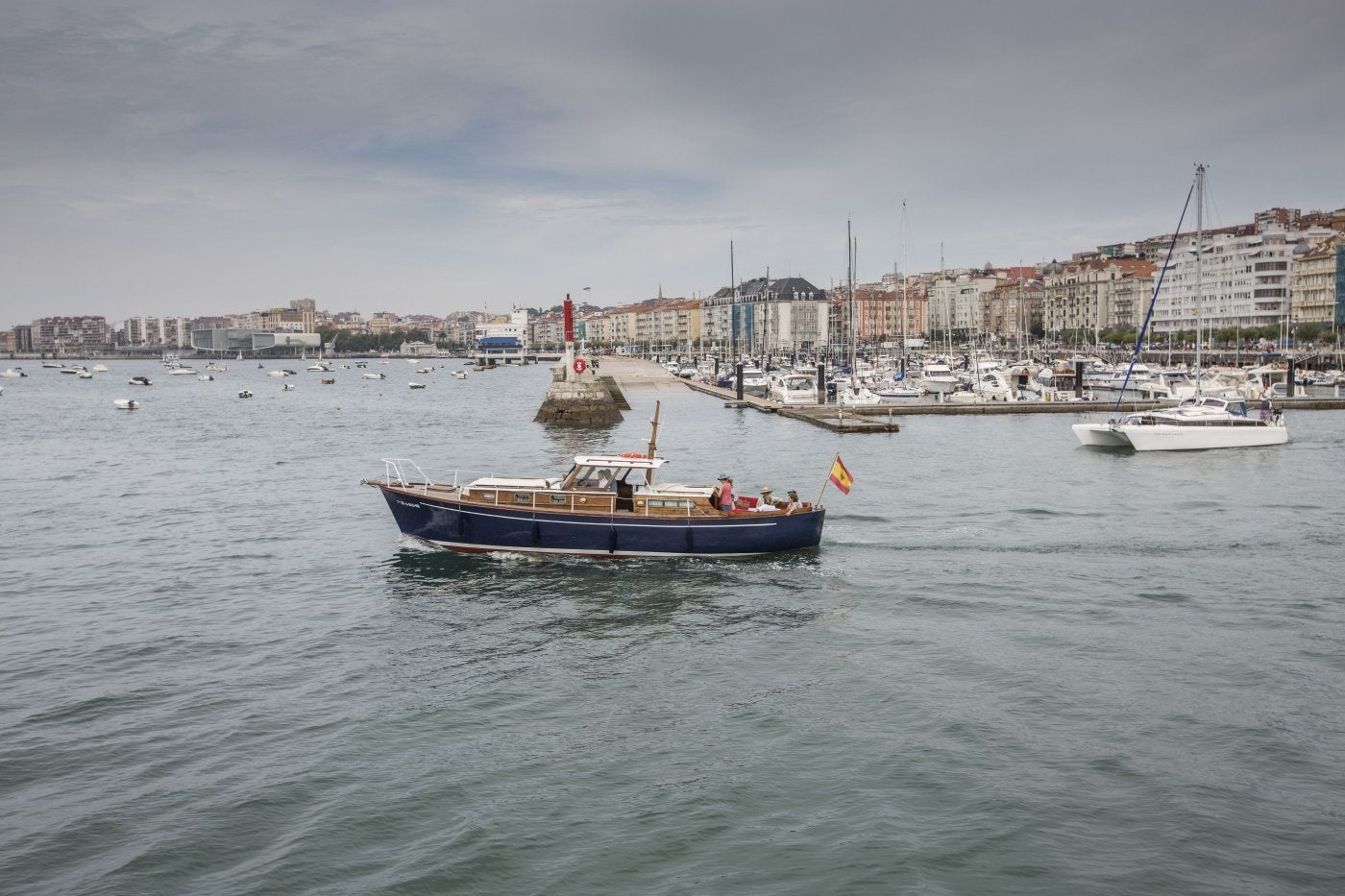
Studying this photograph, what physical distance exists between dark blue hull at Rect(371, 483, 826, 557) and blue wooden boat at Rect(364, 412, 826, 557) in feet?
0.07

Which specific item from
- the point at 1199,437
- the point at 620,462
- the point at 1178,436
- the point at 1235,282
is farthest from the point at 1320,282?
the point at 620,462

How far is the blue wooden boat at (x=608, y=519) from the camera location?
24.5 meters

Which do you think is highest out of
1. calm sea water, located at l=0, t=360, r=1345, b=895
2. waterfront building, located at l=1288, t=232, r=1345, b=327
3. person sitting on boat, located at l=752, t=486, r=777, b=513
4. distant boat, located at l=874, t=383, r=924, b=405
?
waterfront building, located at l=1288, t=232, r=1345, b=327

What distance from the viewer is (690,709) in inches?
616

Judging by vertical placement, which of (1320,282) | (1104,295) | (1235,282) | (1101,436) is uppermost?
(1104,295)

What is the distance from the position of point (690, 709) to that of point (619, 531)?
920 centimetres

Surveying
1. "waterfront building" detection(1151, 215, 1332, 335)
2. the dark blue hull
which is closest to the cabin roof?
the dark blue hull

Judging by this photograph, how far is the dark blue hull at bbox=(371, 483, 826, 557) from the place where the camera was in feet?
80.4

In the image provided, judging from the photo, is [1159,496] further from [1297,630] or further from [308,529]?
[308,529]

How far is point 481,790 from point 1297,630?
47.1 feet

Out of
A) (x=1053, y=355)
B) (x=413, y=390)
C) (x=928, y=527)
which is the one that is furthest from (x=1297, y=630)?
(x=1053, y=355)

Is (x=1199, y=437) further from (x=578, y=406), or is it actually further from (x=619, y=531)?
(x=578, y=406)

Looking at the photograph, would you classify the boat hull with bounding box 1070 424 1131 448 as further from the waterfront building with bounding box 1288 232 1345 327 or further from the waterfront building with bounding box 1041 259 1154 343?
the waterfront building with bounding box 1041 259 1154 343

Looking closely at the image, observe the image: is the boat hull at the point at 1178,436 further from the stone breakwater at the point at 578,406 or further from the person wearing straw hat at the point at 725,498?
the person wearing straw hat at the point at 725,498
